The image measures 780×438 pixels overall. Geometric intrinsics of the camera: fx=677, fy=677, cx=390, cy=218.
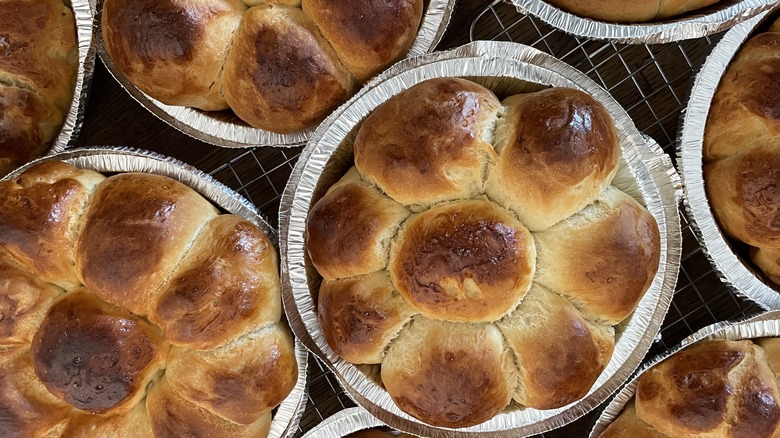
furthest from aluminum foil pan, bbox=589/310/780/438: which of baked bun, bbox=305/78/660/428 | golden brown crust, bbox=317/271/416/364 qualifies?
golden brown crust, bbox=317/271/416/364

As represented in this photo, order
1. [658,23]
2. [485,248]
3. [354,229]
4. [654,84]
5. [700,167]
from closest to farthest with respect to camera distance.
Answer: [485,248] → [354,229] → [658,23] → [700,167] → [654,84]

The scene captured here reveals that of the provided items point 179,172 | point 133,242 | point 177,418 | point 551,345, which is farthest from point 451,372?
point 179,172

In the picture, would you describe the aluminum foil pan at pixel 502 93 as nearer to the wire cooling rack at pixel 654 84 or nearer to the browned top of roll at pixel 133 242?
the browned top of roll at pixel 133 242

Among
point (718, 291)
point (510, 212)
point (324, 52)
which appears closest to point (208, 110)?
point (324, 52)

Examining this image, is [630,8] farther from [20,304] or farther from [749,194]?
[20,304]

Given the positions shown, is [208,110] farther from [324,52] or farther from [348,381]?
[348,381]

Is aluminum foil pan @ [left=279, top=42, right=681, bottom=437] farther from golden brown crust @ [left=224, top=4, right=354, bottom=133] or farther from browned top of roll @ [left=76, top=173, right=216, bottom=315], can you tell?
browned top of roll @ [left=76, top=173, right=216, bottom=315]
